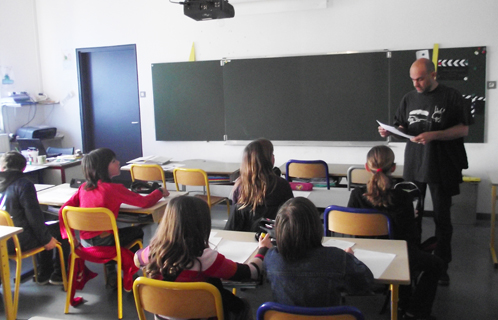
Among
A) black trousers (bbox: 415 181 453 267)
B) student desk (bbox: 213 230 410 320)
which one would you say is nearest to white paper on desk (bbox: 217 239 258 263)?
student desk (bbox: 213 230 410 320)

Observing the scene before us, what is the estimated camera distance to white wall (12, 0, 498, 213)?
4.91 m

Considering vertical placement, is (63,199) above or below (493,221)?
above

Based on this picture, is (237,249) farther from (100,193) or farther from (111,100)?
(111,100)

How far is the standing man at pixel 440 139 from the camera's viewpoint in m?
3.14

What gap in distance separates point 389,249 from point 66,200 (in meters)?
2.44

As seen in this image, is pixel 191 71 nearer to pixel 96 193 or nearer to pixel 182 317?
pixel 96 193

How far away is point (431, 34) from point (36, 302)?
4712 mm

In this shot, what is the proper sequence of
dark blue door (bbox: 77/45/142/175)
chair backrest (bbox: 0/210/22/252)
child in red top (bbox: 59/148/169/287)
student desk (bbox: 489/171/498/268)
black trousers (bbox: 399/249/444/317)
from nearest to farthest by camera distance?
black trousers (bbox: 399/249/444/317) < chair backrest (bbox: 0/210/22/252) < child in red top (bbox: 59/148/169/287) < student desk (bbox: 489/171/498/268) < dark blue door (bbox: 77/45/142/175)

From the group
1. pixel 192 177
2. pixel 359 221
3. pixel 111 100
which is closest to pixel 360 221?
pixel 359 221

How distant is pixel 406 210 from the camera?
2.50 meters

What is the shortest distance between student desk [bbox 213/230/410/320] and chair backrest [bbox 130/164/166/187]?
7.63 ft

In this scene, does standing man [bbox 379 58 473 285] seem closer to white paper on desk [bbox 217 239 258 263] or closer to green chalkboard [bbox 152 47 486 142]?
white paper on desk [bbox 217 239 258 263]

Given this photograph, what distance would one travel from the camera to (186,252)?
1.72m

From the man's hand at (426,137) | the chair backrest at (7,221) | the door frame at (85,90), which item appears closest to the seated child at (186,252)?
the chair backrest at (7,221)
